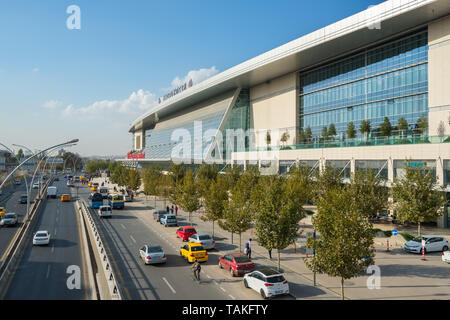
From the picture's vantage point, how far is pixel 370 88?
186ft

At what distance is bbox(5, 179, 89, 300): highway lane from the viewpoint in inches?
660

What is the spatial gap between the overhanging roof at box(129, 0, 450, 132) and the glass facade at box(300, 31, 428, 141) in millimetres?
2261

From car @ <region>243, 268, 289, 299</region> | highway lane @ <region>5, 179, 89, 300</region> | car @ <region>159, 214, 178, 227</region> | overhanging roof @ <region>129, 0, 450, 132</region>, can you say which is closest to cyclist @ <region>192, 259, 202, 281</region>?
car @ <region>243, 268, 289, 299</region>

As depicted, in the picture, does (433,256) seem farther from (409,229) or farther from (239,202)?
(239,202)

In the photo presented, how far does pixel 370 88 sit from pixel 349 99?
4800mm

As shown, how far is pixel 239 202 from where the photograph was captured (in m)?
27.1

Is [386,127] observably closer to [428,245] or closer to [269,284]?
[428,245]

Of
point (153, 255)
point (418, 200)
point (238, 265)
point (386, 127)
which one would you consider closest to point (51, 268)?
point (153, 255)

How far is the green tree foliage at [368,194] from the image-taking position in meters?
32.5

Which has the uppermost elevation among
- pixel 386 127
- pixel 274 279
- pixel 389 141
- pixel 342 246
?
pixel 386 127

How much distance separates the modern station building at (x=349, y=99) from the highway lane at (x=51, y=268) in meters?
30.4

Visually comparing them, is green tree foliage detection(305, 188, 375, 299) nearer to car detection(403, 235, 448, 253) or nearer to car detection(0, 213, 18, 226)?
car detection(403, 235, 448, 253)

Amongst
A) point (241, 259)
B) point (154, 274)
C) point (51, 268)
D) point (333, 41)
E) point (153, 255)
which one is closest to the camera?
point (154, 274)

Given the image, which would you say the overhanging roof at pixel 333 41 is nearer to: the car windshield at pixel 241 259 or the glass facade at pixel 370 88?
the glass facade at pixel 370 88
